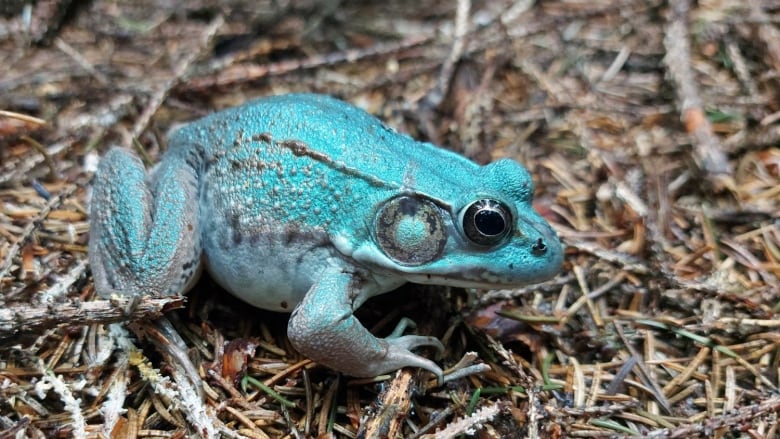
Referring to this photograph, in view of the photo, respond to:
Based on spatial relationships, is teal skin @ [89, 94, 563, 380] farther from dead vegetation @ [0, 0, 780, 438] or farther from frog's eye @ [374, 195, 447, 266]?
dead vegetation @ [0, 0, 780, 438]

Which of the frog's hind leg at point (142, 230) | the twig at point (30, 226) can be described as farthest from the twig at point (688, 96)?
the twig at point (30, 226)

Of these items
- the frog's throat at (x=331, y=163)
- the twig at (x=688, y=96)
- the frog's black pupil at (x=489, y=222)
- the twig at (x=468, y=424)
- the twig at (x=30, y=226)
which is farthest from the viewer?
the twig at (x=688, y=96)

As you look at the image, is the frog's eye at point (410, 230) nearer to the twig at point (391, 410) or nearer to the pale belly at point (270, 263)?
the pale belly at point (270, 263)

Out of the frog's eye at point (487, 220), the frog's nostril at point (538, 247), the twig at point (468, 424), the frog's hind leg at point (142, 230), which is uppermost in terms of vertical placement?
the frog's nostril at point (538, 247)

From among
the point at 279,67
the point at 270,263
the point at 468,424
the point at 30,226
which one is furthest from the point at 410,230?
the point at 279,67

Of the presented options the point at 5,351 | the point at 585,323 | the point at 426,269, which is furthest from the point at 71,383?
the point at 585,323

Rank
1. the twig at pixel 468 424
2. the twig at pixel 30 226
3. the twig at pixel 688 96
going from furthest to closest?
1. the twig at pixel 688 96
2. the twig at pixel 30 226
3. the twig at pixel 468 424
